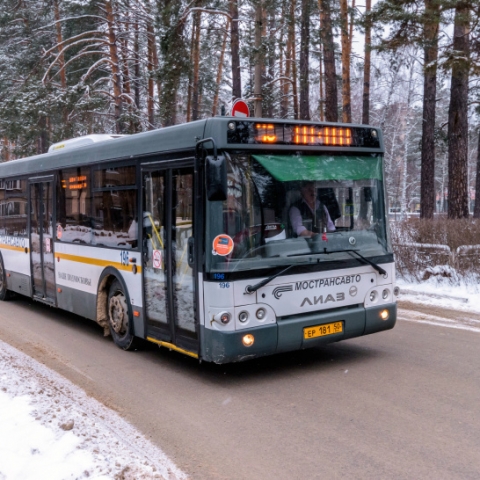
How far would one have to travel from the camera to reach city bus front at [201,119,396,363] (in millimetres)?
6539

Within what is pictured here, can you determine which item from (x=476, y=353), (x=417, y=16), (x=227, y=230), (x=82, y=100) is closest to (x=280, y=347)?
(x=227, y=230)

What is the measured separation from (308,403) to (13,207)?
814 cm

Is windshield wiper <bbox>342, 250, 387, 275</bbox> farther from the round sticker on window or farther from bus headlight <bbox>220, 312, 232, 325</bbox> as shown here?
bus headlight <bbox>220, 312, 232, 325</bbox>

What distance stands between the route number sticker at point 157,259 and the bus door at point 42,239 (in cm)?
365

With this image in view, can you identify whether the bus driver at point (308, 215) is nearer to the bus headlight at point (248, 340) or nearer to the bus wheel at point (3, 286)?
the bus headlight at point (248, 340)

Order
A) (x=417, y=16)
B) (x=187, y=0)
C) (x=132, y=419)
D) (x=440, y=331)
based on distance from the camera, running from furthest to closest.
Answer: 1. (x=187, y=0)
2. (x=417, y=16)
3. (x=440, y=331)
4. (x=132, y=419)

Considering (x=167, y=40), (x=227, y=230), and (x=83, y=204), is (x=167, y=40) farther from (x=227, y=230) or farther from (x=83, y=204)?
(x=227, y=230)

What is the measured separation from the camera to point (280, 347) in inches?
269

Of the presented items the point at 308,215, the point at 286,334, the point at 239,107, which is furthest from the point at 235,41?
the point at 286,334

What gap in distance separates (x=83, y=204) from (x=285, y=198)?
12.7 feet

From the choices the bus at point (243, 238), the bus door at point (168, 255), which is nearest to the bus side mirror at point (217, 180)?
the bus at point (243, 238)

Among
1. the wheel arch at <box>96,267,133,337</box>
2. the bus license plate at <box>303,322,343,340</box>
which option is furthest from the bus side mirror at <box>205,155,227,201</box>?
the wheel arch at <box>96,267,133,337</box>

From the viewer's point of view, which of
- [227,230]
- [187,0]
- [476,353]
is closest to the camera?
[227,230]

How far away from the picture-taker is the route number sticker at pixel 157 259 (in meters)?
7.53
